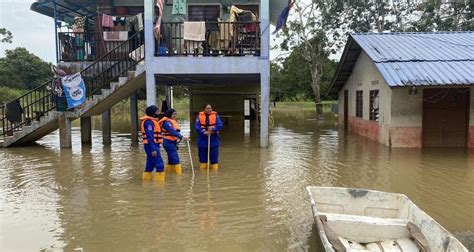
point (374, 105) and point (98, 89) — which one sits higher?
point (98, 89)

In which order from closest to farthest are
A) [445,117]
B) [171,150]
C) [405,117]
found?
[171,150] < [405,117] < [445,117]

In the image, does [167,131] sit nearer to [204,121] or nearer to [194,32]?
[204,121]

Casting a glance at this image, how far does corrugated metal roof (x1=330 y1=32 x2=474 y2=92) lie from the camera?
37.9ft

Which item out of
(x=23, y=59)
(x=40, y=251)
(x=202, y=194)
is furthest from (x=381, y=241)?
(x=23, y=59)

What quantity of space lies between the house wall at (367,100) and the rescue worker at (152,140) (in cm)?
783

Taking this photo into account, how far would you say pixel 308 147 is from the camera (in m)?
13.8

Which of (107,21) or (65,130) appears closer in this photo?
(65,130)

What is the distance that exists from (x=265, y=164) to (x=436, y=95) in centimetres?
630

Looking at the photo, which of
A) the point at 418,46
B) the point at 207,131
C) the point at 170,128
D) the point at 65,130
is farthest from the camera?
the point at 418,46

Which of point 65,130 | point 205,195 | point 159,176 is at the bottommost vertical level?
point 205,195

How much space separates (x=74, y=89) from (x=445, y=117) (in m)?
11.5

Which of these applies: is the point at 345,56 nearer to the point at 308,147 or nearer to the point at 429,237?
the point at 308,147

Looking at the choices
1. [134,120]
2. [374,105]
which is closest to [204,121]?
[134,120]

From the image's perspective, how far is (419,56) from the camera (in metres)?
13.2
